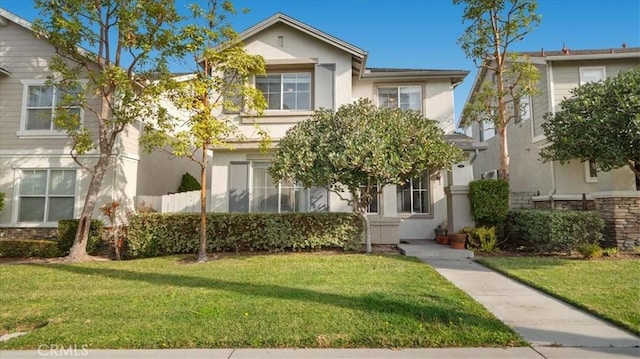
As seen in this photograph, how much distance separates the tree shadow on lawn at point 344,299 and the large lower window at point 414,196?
815 centimetres

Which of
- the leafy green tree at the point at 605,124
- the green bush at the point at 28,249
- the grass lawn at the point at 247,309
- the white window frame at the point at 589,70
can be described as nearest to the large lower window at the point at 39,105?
the green bush at the point at 28,249

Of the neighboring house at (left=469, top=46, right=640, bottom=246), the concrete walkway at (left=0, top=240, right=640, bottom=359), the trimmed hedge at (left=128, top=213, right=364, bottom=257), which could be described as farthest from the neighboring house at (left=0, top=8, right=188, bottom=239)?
the neighboring house at (left=469, top=46, right=640, bottom=246)

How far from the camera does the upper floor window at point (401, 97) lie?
13.9m

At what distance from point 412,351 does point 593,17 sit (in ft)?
40.2

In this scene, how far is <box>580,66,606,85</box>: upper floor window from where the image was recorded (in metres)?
14.6

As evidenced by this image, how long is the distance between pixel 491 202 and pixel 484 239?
4.27 feet

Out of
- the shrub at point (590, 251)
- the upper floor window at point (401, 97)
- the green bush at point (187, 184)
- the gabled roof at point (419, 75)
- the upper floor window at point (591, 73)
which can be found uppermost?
the upper floor window at point (591, 73)

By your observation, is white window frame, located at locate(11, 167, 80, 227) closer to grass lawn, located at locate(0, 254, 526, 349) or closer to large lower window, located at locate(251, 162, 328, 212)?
grass lawn, located at locate(0, 254, 526, 349)

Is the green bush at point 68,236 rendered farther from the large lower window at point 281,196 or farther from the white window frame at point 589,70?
the white window frame at point 589,70

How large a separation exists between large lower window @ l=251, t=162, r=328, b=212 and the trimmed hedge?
5.14ft

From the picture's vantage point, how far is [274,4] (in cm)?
1317

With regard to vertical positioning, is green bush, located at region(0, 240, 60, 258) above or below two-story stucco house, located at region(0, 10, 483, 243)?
below

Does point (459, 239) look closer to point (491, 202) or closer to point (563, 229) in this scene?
point (491, 202)

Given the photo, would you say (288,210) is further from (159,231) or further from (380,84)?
(380,84)
